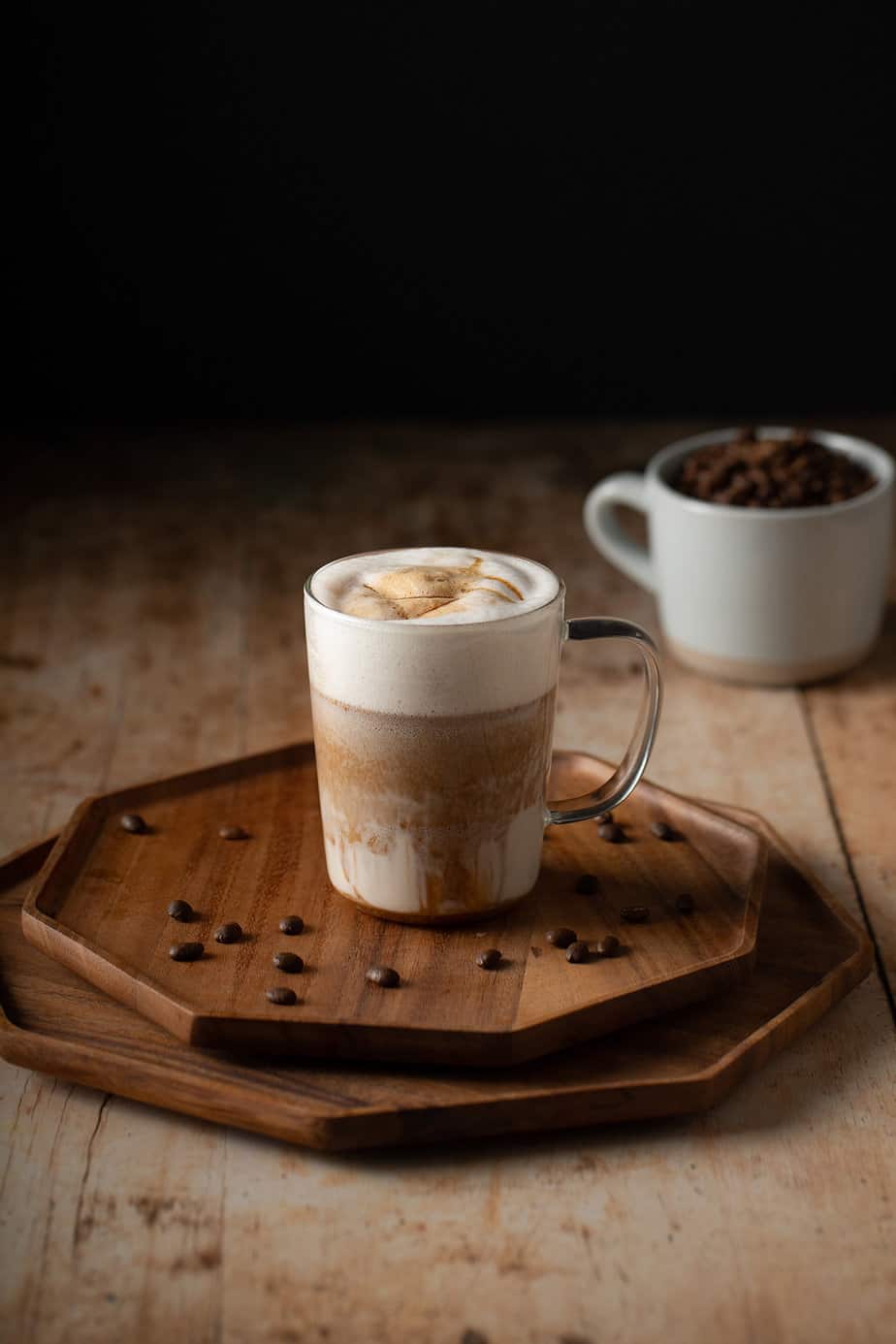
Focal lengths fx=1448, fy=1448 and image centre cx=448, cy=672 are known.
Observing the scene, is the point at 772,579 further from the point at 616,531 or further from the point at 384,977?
the point at 384,977

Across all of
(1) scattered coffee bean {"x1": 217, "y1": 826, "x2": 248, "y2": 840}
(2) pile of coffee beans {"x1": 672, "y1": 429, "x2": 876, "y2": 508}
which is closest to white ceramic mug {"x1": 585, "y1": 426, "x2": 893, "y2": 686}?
(2) pile of coffee beans {"x1": 672, "y1": 429, "x2": 876, "y2": 508}

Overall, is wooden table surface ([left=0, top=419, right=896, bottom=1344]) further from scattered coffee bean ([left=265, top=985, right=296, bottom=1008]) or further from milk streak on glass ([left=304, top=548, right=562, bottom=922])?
milk streak on glass ([left=304, top=548, right=562, bottom=922])

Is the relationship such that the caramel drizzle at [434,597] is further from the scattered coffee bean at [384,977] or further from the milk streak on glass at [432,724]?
→ the scattered coffee bean at [384,977]

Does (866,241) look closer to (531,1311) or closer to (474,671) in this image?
(474,671)

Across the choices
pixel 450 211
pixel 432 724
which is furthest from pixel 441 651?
pixel 450 211

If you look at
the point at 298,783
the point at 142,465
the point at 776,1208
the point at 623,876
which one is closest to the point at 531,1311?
the point at 776,1208

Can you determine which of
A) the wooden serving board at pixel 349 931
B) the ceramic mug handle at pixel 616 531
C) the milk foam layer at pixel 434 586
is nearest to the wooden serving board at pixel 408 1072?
the wooden serving board at pixel 349 931
